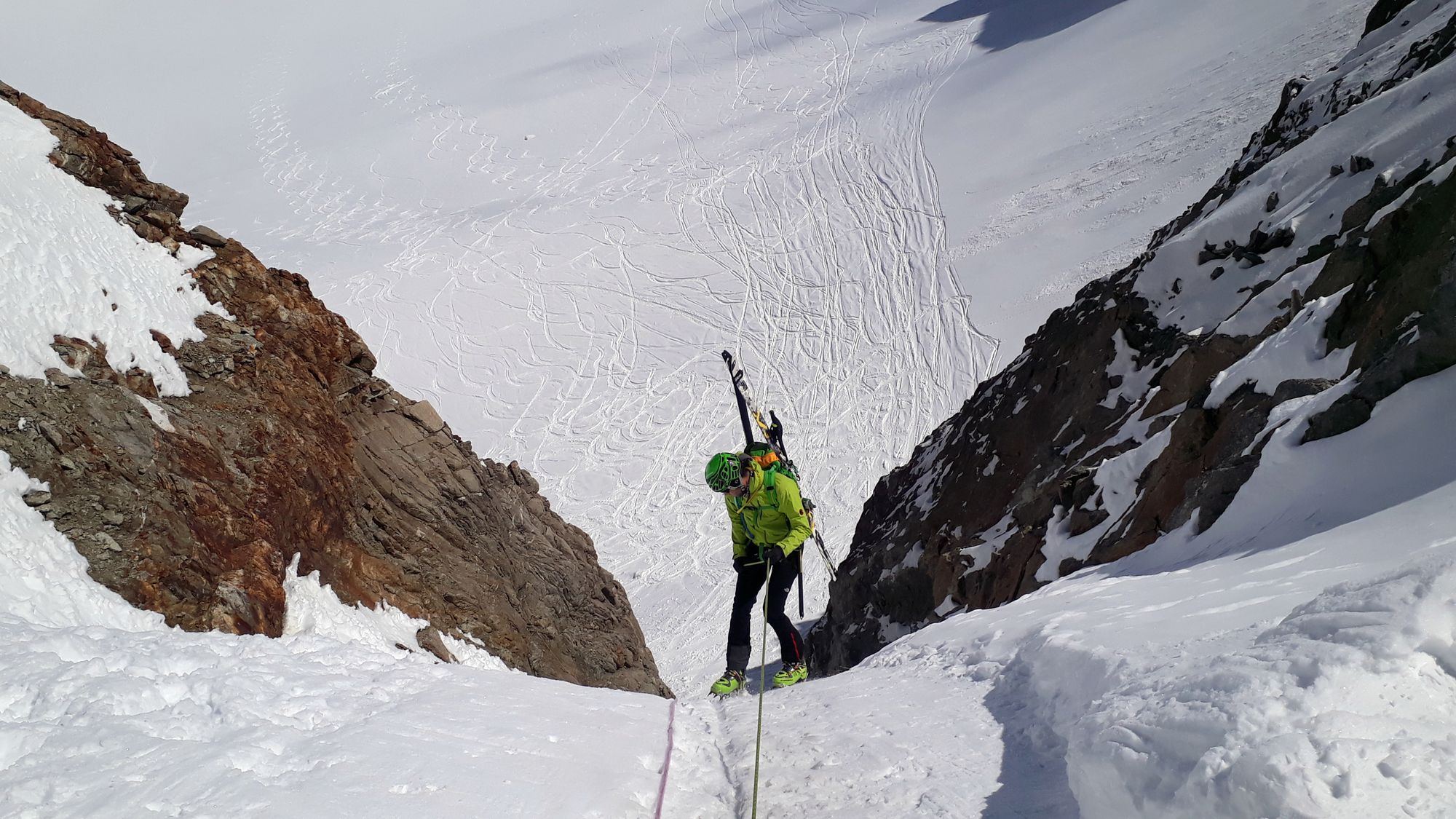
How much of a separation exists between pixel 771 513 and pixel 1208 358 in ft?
15.6

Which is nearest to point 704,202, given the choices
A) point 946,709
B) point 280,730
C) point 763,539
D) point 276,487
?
point 276,487

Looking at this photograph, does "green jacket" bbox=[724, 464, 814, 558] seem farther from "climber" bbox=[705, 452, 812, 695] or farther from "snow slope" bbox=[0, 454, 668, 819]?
"snow slope" bbox=[0, 454, 668, 819]

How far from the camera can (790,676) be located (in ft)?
22.7

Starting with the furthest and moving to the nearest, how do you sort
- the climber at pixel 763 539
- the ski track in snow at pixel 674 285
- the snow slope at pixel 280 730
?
the ski track in snow at pixel 674 285, the climber at pixel 763 539, the snow slope at pixel 280 730

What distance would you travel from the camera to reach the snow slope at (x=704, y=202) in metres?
22.5

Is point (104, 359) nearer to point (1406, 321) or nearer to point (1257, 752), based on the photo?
point (1257, 752)

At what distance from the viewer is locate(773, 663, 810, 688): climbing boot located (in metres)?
6.84

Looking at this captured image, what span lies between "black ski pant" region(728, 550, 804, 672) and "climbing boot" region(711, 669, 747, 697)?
13.6 inches

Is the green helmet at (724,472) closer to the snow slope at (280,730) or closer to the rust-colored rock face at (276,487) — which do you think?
the snow slope at (280,730)

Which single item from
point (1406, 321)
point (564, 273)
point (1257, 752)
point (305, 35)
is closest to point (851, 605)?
point (1406, 321)

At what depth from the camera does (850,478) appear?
20125 mm

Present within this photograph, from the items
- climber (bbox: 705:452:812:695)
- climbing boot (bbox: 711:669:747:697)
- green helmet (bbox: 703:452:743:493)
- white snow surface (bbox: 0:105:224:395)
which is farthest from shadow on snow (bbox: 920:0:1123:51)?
climbing boot (bbox: 711:669:747:697)

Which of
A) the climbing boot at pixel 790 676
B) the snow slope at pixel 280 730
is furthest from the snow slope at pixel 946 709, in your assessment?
the climbing boot at pixel 790 676

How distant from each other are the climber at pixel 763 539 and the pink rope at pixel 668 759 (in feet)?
3.17
